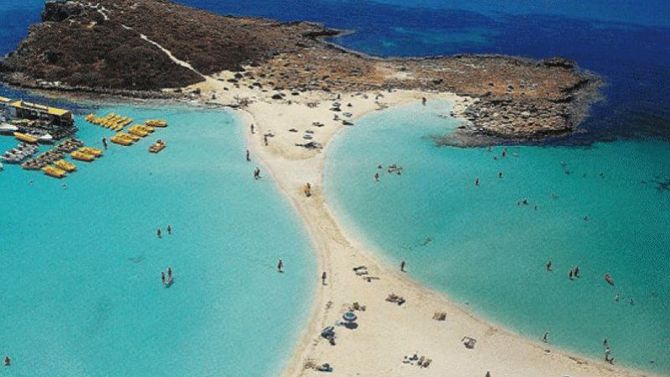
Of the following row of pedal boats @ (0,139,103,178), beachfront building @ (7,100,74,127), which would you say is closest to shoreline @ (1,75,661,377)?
row of pedal boats @ (0,139,103,178)

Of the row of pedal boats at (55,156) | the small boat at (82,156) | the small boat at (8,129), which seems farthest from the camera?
the small boat at (8,129)

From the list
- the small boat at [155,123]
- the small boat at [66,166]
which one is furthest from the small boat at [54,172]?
the small boat at [155,123]

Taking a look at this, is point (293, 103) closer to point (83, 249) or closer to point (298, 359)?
point (83, 249)

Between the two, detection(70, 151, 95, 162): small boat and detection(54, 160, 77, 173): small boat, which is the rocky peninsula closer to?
detection(70, 151, 95, 162): small boat

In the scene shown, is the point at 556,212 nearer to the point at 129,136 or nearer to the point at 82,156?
the point at 129,136

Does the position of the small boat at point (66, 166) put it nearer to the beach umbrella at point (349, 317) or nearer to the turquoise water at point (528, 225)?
the turquoise water at point (528, 225)

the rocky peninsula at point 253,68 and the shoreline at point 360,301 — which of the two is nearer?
the shoreline at point 360,301

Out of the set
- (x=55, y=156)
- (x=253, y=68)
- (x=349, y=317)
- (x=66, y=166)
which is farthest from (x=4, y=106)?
(x=349, y=317)
